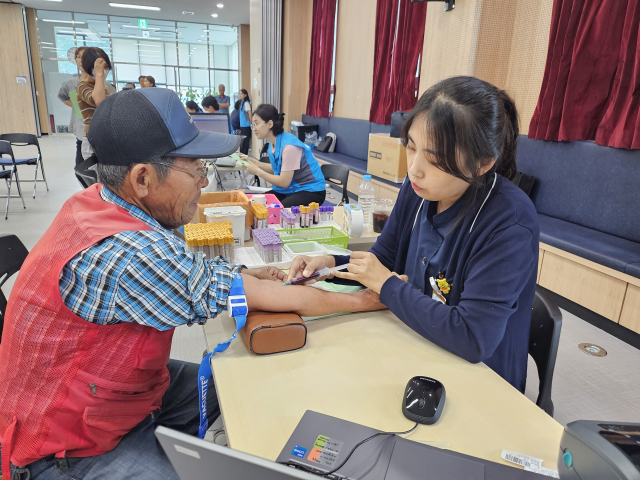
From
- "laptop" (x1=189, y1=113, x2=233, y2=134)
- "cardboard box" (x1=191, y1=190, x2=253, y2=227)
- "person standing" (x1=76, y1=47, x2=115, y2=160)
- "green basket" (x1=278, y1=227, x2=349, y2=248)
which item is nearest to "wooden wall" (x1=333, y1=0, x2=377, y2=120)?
"laptop" (x1=189, y1=113, x2=233, y2=134)

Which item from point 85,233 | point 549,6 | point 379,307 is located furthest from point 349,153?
point 85,233

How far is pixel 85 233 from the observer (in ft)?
2.72

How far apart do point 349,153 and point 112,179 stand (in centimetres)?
612

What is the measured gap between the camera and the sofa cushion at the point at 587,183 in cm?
284

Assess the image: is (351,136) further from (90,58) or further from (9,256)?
(9,256)

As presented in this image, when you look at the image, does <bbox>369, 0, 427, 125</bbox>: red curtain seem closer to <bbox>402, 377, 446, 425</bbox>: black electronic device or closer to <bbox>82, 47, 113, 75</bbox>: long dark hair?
<bbox>82, 47, 113, 75</bbox>: long dark hair

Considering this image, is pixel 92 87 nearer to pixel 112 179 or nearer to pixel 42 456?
pixel 112 179

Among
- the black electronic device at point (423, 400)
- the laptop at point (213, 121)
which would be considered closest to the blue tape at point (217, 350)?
the black electronic device at point (423, 400)

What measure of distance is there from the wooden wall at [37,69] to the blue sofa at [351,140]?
1044 centimetres

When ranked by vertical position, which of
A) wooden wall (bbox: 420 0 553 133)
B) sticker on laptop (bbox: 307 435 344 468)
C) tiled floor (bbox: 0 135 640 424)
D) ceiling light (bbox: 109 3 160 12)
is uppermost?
ceiling light (bbox: 109 3 160 12)

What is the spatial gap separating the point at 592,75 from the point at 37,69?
14871 mm

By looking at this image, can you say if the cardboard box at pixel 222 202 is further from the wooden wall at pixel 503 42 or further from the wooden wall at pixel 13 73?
the wooden wall at pixel 13 73

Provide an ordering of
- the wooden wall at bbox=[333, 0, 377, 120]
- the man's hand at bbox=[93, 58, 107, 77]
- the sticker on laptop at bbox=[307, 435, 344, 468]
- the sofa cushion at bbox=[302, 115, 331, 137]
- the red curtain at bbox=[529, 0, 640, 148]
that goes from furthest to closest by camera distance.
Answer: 1. the sofa cushion at bbox=[302, 115, 331, 137]
2. the wooden wall at bbox=[333, 0, 377, 120]
3. the man's hand at bbox=[93, 58, 107, 77]
4. the red curtain at bbox=[529, 0, 640, 148]
5. the sticker on laptop at bbox=[307, 435, 344, 468]

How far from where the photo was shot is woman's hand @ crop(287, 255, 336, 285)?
133 centimetres
